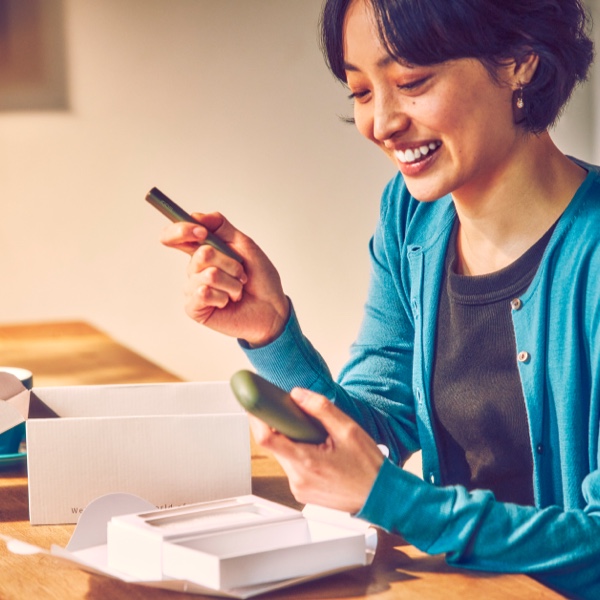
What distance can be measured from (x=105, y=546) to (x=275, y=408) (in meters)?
0.24

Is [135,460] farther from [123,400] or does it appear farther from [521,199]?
[521,199]

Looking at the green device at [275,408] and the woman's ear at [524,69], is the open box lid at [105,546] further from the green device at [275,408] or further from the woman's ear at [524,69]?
the woman's ear at [524,69]

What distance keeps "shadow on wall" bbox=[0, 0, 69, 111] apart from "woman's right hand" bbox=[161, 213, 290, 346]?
2437 millimetres

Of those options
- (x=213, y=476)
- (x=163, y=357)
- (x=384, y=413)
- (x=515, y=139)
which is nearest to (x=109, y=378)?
(x=384, y=413)

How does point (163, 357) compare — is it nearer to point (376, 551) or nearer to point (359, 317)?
point (359, 317)

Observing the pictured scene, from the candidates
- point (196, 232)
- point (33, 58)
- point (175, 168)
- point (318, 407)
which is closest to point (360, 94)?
point (196, 232)

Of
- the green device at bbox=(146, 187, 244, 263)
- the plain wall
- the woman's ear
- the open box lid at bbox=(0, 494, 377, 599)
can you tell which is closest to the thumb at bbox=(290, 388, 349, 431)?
the open box lid at bbox=(0, 494, 377, 599)

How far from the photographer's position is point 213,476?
1.12 meters

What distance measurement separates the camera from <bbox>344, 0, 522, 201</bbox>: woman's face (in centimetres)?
117

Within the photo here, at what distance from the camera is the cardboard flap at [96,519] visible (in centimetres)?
96

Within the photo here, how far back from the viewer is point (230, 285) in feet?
3.90

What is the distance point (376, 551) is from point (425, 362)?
42 centimetres

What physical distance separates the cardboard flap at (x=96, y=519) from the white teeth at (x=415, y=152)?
1.70 feet

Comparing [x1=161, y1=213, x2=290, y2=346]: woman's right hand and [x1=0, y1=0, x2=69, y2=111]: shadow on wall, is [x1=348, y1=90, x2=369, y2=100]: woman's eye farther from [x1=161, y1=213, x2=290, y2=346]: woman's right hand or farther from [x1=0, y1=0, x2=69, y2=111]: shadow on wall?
[x1=0, y1=0, x2=69, y2=111]: shadow on wall
